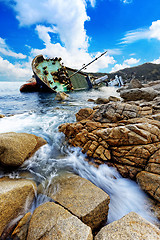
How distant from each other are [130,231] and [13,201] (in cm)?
228

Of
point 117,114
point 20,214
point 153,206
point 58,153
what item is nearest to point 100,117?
point 117,114

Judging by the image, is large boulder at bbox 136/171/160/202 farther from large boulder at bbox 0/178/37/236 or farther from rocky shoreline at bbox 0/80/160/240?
large boulder at bbox 0/178/37/236

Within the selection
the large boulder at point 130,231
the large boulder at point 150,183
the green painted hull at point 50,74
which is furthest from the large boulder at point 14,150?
the green painted hull at point 50,74

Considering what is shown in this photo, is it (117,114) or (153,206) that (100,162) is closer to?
(153,206)

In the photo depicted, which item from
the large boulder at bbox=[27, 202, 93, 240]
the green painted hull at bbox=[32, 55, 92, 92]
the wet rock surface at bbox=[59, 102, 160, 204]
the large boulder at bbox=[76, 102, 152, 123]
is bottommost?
the large boulder at bbox=[27, 202, 93, 240]

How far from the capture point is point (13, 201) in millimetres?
2221

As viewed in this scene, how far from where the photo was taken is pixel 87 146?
399 cm

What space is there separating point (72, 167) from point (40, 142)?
6.89ft

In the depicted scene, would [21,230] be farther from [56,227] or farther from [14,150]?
[14,150]

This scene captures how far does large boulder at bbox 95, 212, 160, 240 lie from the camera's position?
1517mm

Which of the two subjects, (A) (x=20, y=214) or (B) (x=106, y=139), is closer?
(A) (x=20, y=214)

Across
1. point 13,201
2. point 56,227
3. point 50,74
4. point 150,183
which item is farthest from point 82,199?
point 50,74

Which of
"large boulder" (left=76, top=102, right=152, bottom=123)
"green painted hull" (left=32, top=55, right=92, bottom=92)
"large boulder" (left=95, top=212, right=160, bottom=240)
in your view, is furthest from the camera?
"green painted hull" (left=32, top=55, right=92, bottom=92)

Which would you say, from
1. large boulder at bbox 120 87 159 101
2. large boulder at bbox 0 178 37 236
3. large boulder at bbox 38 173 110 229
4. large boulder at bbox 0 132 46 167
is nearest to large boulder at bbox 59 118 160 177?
large boulder at bbox 38 173 110 229
